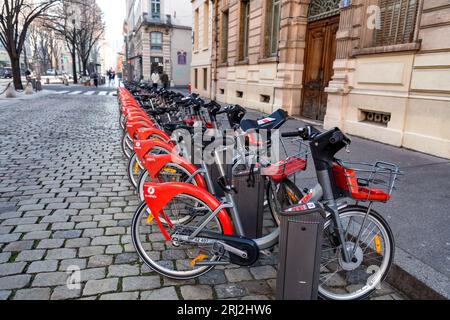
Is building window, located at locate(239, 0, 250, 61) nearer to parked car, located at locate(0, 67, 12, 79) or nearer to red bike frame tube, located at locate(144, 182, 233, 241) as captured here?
red bike frame tube, located at locate(144, 182, 233, 241)

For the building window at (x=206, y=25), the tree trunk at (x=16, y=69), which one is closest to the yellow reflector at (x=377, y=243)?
the building window at (x=206, y=25)

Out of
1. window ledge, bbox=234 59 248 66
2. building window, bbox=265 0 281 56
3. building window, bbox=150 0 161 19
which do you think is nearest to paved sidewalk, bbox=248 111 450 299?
building window, bbox=265 0 281 56

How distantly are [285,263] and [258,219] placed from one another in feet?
2.80

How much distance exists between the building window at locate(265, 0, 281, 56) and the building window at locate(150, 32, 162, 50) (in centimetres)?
3501

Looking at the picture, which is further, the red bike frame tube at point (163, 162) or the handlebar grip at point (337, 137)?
the red bike frame tube at point (163, 162)

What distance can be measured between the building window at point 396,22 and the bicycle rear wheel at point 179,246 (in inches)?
251

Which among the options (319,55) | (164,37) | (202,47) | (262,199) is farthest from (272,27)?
(164,37)

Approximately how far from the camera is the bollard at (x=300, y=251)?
221 cm

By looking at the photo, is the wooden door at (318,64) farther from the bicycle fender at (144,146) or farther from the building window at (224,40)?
the building window at (224,40)

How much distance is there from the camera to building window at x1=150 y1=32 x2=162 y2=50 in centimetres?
4530

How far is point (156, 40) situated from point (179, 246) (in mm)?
46033
